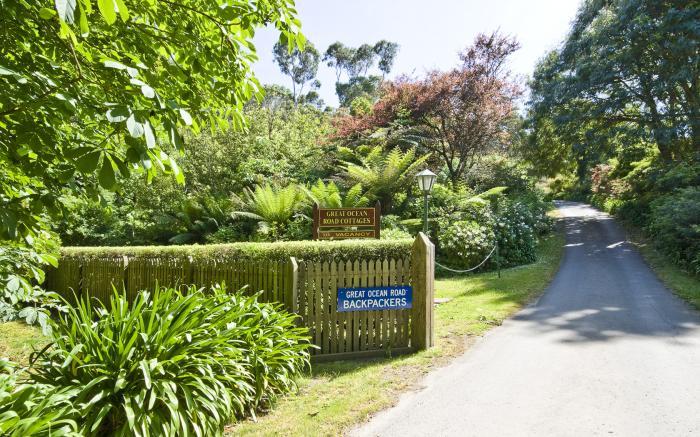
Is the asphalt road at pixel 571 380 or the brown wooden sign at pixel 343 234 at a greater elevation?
the brown wooden sign at pixel 343 234

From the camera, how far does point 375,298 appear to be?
5766 mm

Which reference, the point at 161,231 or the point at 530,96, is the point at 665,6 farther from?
the point at 161,231

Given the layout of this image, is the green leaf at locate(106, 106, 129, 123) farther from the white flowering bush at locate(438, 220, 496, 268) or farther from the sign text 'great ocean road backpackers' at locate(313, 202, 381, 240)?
the white flowering bush at locate(438, 220, 496, 268)

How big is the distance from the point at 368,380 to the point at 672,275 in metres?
10.3

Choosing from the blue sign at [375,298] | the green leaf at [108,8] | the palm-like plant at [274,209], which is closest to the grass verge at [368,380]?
the blue sign at [375,298]

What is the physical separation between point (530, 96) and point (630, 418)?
24.6 meters

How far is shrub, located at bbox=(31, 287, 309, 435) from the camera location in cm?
327

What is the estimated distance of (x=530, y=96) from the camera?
25484 millimetres

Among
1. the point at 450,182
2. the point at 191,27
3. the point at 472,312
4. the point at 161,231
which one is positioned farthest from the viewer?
the point at 450,182

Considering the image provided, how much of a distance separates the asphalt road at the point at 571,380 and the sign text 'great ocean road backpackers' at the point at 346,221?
262 cm

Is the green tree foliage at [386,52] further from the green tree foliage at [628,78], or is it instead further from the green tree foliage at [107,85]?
the green tree foliage at [107,85]

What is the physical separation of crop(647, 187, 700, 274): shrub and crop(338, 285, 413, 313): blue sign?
907cm

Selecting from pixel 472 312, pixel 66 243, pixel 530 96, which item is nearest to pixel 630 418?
pixel 472 312

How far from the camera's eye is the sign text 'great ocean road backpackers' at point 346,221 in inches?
→ 307
